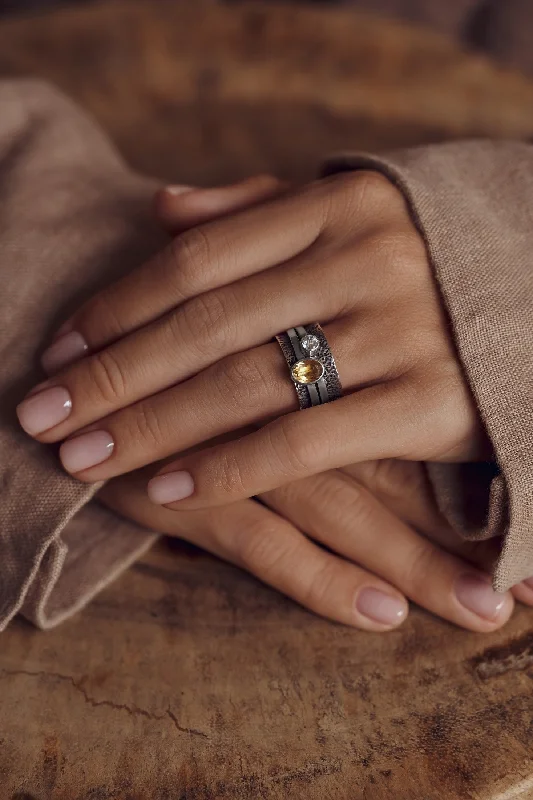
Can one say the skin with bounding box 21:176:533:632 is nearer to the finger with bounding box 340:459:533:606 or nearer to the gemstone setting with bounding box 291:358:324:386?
the finger with bounding box 340:459:533:606

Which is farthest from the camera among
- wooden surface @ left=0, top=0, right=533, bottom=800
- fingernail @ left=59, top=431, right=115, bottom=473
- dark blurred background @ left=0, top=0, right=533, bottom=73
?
dark blurred background @ left=0, top=0, right=533, bottom=73

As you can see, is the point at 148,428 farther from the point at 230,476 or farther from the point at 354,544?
the point at 354,544

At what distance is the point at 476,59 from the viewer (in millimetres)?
1289

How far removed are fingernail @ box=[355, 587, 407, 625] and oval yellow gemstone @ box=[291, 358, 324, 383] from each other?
208 mm

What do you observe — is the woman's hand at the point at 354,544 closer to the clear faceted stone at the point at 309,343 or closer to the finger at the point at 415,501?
the finger at the point at 415,501

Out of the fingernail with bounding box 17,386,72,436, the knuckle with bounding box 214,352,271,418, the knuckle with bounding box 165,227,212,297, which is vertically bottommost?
the fingernail with bounding box 17,386,72,436

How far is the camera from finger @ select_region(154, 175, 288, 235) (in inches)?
29.9

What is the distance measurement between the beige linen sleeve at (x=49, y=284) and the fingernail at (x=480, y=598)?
1.00 feet

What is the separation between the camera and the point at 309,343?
0.65m

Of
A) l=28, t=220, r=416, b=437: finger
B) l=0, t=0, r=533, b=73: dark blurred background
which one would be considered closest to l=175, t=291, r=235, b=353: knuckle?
l=28, t=220, r=416, b=437: finger

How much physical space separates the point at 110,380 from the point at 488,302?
0.34m

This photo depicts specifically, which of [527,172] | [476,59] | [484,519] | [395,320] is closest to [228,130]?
[476,59]

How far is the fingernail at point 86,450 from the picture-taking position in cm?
66

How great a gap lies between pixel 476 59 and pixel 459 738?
1122 mm
